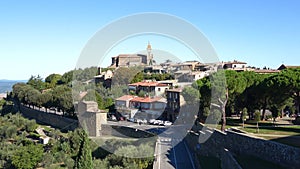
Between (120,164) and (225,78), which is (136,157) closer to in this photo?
(120,164)

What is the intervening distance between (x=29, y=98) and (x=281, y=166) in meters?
35.6

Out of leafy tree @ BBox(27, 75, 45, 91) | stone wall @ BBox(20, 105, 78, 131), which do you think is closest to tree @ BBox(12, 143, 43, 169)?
stone wall @ BBox(20, 105, 78, 131)

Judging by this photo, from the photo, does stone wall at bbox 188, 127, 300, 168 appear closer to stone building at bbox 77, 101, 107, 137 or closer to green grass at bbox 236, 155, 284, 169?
green grass at bbox 236, 155, 284, 169

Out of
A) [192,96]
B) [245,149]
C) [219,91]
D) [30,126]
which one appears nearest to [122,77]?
[30,126]

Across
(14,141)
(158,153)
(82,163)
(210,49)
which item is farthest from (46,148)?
(210,49)

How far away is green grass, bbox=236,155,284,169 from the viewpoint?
10294 mm

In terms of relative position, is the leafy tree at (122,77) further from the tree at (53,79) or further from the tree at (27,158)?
the tree at (53,79)

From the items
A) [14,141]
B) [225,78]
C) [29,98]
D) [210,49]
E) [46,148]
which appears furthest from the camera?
[29,98]

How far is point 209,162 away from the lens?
13.8 meters

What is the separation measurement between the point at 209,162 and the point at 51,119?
2453cm

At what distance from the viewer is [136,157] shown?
15.0 m

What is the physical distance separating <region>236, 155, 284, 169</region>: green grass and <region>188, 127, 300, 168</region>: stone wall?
0.17 metres

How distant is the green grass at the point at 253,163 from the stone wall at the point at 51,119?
19173mm

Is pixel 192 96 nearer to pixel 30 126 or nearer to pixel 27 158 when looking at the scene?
pixel 27 158
